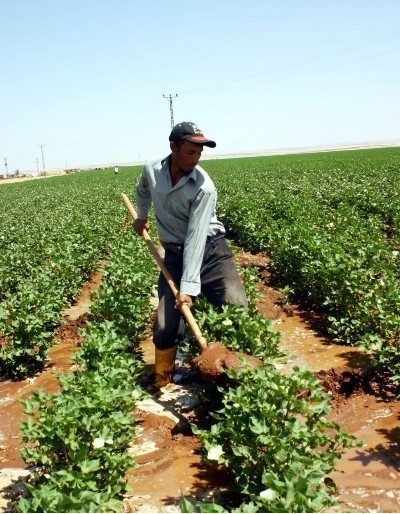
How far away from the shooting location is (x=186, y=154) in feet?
12.9

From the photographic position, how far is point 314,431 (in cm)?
287

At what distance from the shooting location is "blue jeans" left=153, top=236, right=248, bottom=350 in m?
4.43

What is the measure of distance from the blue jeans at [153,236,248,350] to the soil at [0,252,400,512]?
0.52 m

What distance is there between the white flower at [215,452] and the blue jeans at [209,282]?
1555 mm

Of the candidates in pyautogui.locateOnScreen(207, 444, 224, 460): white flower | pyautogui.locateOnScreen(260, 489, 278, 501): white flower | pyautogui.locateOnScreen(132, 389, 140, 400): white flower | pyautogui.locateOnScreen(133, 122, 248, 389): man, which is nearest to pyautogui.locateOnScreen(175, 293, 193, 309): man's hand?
pyautogui.locateOnScreen(133, 122, 248, 389): man

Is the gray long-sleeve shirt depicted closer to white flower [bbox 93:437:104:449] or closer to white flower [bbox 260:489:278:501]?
white flower [bbox 93:437:104:449]

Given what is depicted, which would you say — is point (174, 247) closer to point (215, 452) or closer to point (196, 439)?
point (196, 439)

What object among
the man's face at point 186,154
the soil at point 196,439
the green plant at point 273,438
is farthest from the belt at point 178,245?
the green plant at point 273,438

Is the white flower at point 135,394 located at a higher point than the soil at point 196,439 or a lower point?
higher

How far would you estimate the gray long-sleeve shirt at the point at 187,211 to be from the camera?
4.01m

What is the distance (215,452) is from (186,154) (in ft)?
7.03

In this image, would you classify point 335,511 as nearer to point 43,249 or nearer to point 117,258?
point 117,258

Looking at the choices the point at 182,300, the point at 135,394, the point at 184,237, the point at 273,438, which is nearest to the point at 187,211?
the point at 184,237

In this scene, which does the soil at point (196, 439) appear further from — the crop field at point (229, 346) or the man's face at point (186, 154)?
the man's face at point (186, 154)
